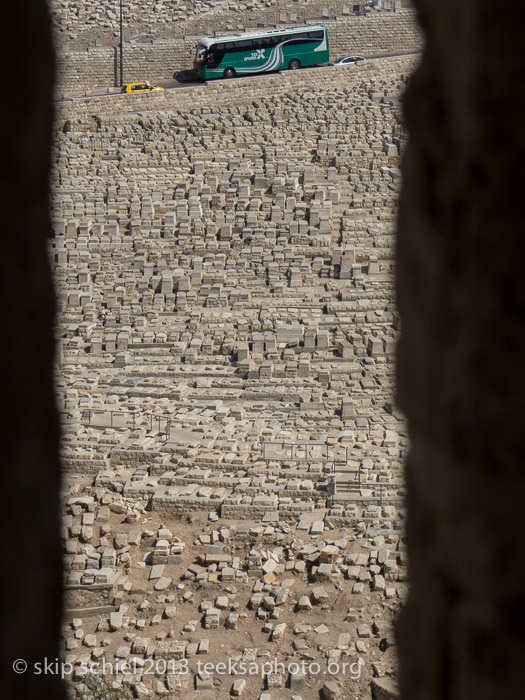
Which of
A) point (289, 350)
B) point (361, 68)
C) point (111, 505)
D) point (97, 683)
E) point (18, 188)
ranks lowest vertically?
point (97, 683)

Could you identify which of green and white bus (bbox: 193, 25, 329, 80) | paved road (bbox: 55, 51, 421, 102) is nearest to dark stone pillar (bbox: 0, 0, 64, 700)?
paved road (bbox: 55, 51, 421, 102)

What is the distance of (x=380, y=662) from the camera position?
828cm

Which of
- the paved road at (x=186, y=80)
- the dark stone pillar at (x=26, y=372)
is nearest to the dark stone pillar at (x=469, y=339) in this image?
the dark stone pillar at (x=26, y=372)

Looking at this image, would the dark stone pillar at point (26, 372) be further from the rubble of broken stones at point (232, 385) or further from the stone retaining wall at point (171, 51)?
the stone retaining wall at point (171, 51)

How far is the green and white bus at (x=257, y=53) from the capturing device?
25.9m

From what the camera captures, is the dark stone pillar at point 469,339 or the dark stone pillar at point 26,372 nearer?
the dark stone pillar at point 469,339

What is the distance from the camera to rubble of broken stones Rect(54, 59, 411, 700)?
357 inches

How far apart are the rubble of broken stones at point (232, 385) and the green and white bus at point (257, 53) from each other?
134 centimetres

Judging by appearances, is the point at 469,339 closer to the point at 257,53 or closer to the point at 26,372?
the point at 26,372

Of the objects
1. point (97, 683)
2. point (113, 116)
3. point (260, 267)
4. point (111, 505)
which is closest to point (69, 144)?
point (113, 116)

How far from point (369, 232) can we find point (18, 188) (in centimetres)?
1750

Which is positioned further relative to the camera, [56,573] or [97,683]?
[97,683]

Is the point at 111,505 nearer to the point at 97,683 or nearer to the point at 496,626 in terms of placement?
the point at 97,683

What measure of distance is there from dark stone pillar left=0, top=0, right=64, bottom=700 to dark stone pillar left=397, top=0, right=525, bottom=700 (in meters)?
0.59
